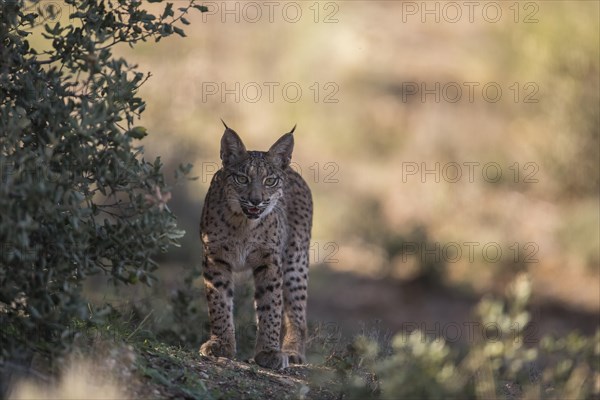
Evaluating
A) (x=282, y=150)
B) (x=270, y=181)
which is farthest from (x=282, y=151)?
(x=270, y=181)

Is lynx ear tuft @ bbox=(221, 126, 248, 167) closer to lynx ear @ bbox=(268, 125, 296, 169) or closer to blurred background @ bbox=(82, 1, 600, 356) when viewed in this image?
lynx ear @ bbox=(268, 125, 296, 169)

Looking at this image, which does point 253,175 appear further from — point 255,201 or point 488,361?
point 488,361

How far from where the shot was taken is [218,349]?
287 inches

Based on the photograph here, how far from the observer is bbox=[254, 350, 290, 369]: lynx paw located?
7.17 metres

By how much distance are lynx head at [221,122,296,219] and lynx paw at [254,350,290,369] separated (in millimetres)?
1004

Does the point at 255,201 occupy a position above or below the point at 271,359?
above

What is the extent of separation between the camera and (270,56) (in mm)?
29188

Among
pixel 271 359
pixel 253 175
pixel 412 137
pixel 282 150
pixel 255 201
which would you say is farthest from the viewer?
pixel 412 137

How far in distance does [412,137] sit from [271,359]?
59.1 ft

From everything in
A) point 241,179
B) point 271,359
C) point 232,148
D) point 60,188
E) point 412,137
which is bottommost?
point 271,359

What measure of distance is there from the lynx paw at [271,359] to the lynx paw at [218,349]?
195 millimetres

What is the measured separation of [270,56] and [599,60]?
454 inches

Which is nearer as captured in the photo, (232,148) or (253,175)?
(253,175)

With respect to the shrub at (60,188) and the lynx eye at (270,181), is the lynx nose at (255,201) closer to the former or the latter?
the lynx eye at (270,181)
